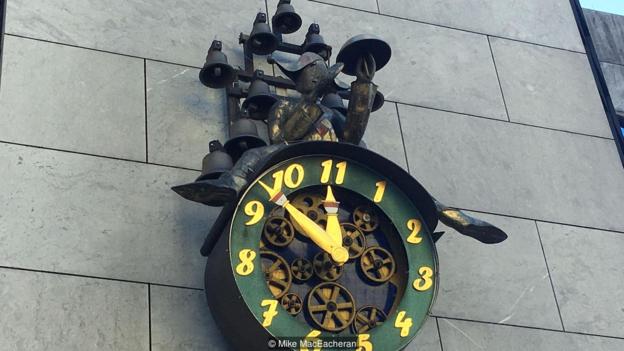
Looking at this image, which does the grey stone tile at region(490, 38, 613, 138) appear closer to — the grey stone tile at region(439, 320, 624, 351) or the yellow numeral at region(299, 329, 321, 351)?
the grey stone tile at region(439, 320, 624, 351)

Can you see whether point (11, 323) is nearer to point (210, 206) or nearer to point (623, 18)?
point (210, 206)

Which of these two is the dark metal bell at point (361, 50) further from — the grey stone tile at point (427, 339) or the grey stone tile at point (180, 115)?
the grey stone tile at point (427, 339)

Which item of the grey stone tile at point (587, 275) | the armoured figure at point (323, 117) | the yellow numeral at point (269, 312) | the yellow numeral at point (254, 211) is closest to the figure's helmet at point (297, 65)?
the armoured figure at point (323, 117)

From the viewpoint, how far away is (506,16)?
25.0 ft

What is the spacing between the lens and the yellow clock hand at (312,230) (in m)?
5.19

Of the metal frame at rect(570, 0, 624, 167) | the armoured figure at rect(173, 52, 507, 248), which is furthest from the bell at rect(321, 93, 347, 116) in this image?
the metal frame at rect(570, 0, 624, 167)

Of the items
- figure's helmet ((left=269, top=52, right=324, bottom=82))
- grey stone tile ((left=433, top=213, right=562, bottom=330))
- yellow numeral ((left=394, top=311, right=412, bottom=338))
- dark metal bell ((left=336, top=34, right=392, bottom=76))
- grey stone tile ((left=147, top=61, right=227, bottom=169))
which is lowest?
grey stone tile ((left=433, top=213, right=562, bottom=330))

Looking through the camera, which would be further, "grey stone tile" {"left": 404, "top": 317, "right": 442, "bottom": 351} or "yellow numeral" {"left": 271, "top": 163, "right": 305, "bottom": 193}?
"grey stone tile" {"left": 404, "top": 317, "right": 442, "bottom": 351}

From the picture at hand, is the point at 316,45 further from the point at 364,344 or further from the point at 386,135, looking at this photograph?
the point at 364,344

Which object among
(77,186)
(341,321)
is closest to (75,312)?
(77,186)

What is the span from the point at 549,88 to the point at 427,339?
2249mm

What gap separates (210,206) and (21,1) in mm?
1671

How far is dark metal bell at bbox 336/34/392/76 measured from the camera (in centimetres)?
565

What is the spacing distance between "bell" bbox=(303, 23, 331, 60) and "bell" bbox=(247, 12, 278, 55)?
19cm
